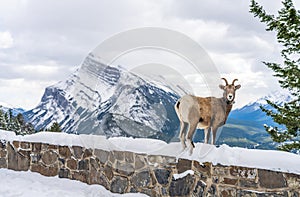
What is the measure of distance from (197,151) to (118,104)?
3575 mm

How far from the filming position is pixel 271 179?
10.1 ft

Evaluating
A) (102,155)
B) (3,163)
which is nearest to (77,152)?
(102,155)

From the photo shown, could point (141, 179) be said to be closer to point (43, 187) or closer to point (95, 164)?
point (95, 164)

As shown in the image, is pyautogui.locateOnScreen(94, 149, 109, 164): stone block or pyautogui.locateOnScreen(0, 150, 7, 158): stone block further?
pyautogui.locateOnScreen(0, 150, 7, 158): stone block

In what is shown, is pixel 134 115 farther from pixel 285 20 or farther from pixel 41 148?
pixel 285 20

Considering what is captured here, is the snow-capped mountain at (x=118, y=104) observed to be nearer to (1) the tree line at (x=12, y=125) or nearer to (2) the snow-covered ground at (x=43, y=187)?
(2) the snow-covered ground at (x=43, y=187)

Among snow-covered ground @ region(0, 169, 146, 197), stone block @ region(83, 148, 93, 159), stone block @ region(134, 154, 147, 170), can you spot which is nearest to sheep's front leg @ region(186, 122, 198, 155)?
stone block @ region(134, 154, 147, 170)

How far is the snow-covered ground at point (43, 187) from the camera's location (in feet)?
14.3

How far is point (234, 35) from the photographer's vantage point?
26.7 ft

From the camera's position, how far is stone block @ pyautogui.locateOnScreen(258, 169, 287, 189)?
3.02 metres

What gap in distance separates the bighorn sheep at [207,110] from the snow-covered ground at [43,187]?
122 cm

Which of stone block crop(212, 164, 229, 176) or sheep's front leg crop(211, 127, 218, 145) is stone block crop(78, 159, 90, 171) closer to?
sheep's front leg crop(211, 127, 218, 145)

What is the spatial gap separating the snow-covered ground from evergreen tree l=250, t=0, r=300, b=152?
5492 millimetres

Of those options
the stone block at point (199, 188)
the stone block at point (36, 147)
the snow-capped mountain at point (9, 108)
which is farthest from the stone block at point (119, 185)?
the snow-capped mountain at point (9, 108)
